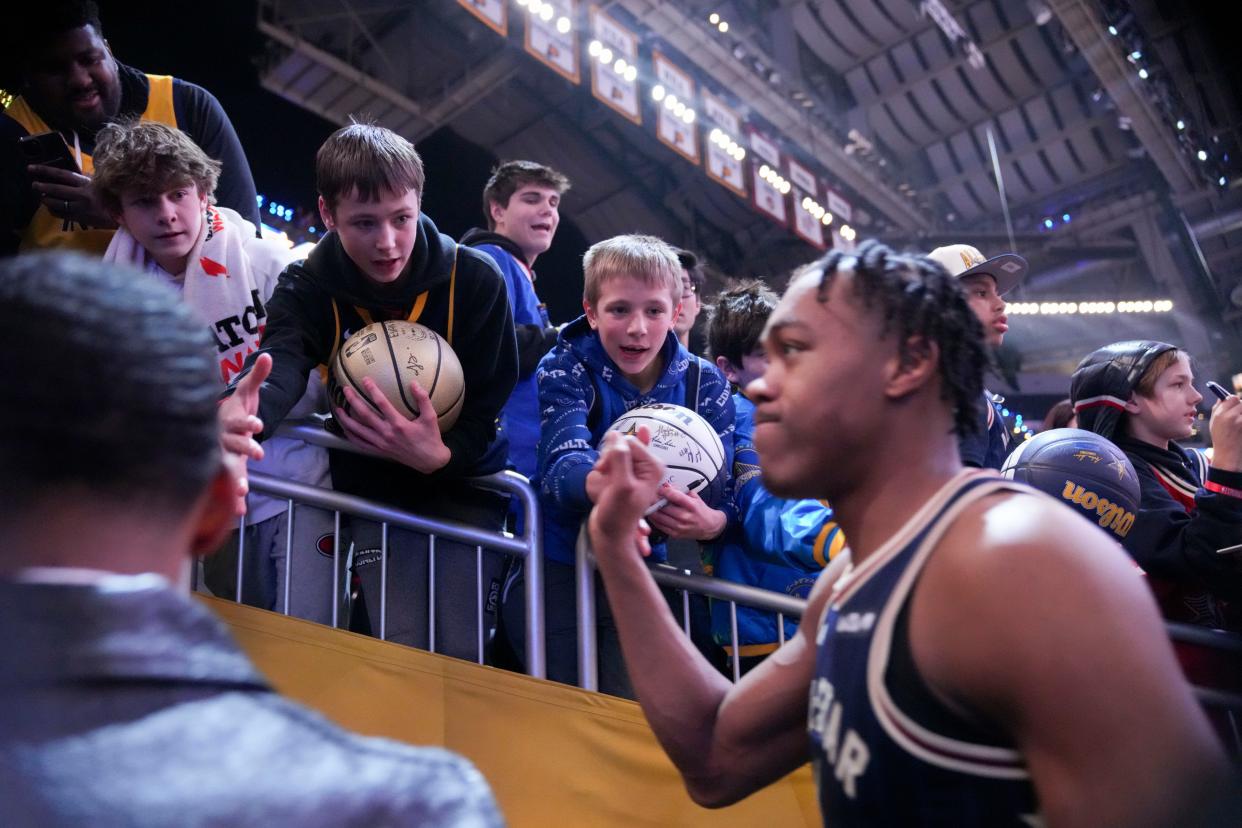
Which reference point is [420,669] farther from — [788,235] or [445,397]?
[788,235]

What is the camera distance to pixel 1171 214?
16.5 m

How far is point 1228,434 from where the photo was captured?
364cm

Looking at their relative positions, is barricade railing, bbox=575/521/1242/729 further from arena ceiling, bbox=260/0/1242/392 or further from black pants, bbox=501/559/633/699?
arena ceiling, bbox=260/0/1242/392

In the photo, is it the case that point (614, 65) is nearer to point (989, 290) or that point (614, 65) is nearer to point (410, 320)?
point (989, 290)

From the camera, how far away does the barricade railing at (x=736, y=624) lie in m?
3.20

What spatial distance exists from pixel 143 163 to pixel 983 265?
10.1 ft

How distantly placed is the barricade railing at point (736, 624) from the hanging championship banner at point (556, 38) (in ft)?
28.2

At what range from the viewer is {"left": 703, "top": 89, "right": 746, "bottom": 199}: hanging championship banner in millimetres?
13750

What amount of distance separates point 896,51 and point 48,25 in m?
14.1

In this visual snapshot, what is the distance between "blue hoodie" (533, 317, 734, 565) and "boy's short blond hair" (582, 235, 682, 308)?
158mm

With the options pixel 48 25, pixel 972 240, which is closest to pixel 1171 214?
pixel 972 240
